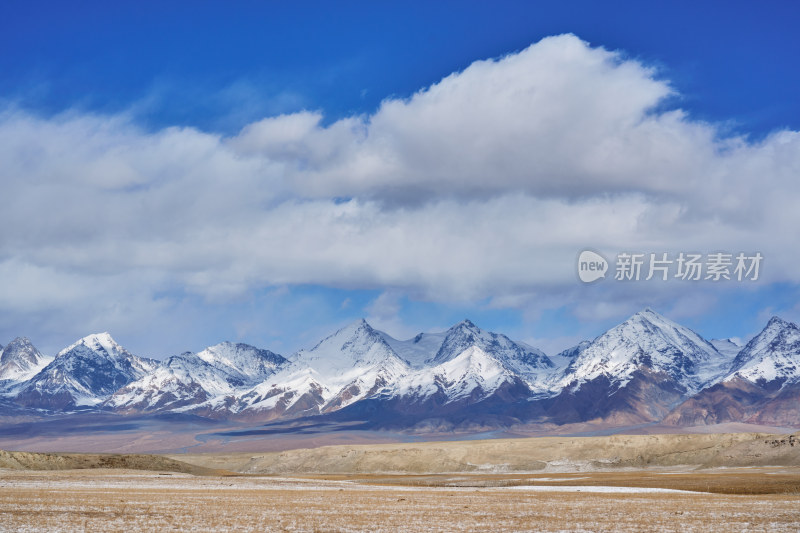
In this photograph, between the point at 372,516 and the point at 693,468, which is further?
the point at 693,468

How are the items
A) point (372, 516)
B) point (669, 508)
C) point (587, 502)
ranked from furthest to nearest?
1. point (587, 502)
2. point (669, 508)
3. point (372, 516)

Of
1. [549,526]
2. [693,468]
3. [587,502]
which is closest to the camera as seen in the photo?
[549,526]

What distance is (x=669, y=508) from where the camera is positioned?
63250mm

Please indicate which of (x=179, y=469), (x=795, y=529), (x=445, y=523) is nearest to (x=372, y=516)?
(x=445, y=523)

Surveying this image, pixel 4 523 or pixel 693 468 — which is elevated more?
pixel 4 523

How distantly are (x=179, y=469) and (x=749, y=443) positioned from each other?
13007 cm

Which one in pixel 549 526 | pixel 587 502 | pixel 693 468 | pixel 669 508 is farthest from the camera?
pixel 693 468

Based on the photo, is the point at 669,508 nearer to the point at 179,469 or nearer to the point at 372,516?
the point at 372,516

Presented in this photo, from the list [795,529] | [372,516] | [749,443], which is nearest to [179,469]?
[749,443]

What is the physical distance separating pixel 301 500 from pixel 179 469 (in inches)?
4913

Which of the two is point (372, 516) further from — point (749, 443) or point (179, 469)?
point (749, 443)

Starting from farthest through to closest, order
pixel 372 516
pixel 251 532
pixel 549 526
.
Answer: pixel 372 516
pixel 549 526
pixel 251 532

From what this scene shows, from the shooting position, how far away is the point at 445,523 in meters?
54.3

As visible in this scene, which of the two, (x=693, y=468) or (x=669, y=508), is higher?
(x=669, y=508)
